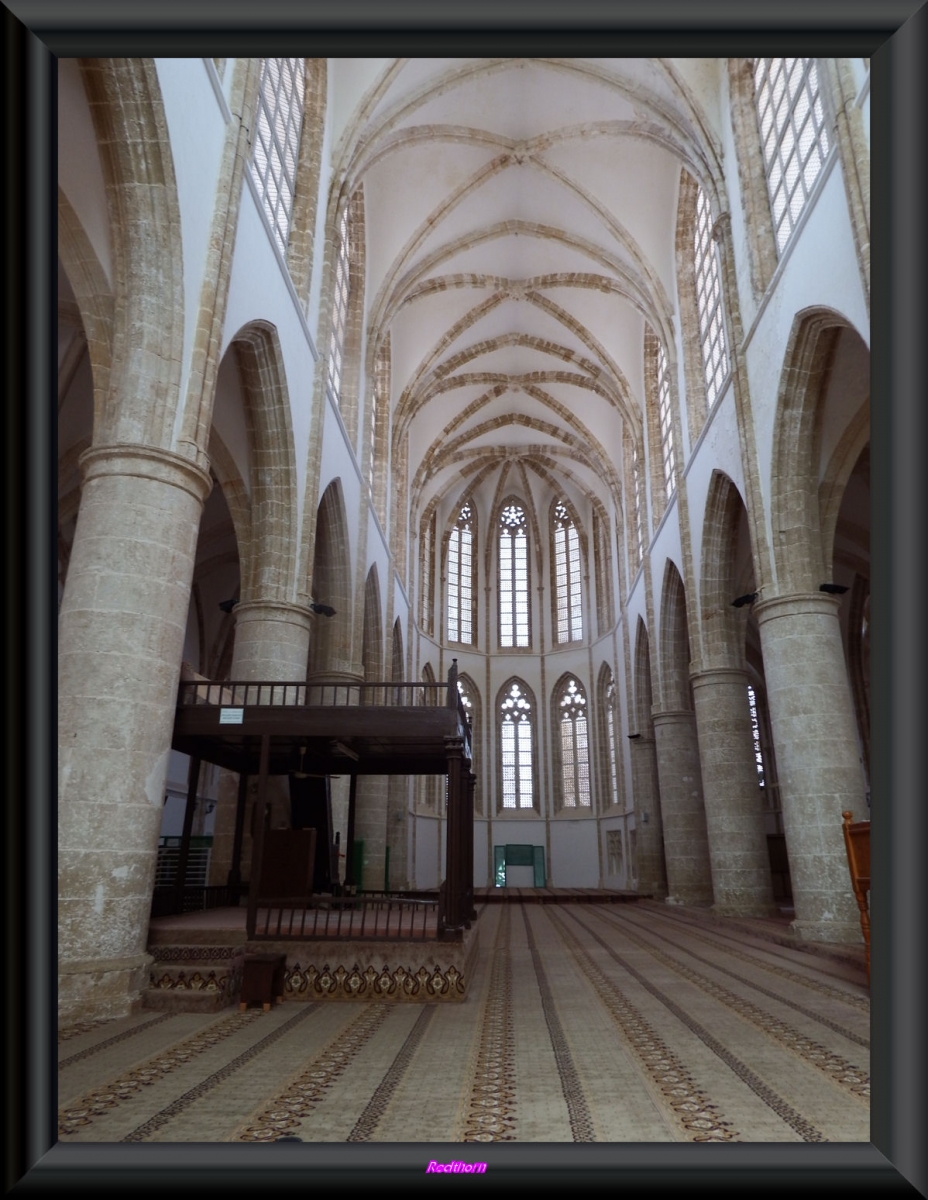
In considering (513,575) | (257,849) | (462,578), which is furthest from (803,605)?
(513,575)

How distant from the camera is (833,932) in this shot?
9953mm

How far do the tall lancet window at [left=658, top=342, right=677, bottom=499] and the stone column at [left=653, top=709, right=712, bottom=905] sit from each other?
5.45 m

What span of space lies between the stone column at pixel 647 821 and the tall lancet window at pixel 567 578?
334 inches

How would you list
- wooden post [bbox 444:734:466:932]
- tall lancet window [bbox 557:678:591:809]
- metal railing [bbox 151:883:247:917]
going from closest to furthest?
1. wooden post [bbox 444:734:466:932]
2. metal railing [bbox 151:883:247:917]
3. tall lancet window [bbox 557:678:591:809]

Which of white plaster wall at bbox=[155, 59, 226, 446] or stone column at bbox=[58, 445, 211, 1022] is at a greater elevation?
white plaster wall at bbox=[155, 59, 226, 446]

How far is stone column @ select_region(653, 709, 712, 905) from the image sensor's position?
57.7 feet

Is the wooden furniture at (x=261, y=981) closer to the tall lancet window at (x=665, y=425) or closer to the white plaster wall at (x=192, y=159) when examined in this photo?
the white plaster wall at (x=192, y=159)

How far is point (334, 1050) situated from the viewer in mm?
5008

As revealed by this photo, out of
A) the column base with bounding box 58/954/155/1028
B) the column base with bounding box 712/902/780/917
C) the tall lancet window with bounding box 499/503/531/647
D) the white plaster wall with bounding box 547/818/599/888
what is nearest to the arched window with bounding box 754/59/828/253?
the column base with bounding box 712/902/780/917

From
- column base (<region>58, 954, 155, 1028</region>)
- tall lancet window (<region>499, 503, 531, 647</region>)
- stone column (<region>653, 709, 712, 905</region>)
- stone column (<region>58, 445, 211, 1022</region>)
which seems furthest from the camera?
tall lancet window (<region>499, 503, 531, 647</region>)

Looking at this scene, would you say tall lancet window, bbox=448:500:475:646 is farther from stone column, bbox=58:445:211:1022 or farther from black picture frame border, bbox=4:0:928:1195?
black picture frame border, bbox=4:0:928:1195

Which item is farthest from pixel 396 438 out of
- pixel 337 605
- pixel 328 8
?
pixel 328 8

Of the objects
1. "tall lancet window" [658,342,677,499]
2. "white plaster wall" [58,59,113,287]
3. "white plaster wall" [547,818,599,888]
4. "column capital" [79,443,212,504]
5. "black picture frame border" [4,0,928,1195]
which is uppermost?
"tall lancet window" [658,342,677,499]

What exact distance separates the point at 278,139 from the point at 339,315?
479 centimetres
